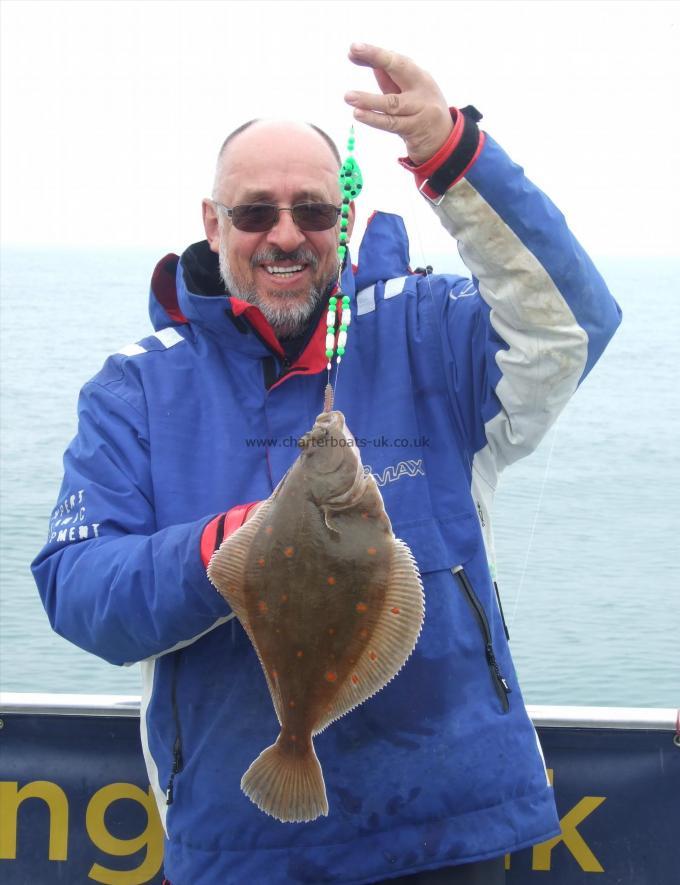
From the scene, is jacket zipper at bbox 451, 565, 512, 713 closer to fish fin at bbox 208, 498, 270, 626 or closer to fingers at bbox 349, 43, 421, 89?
fish fin at bbox 208, 498, 270, 626

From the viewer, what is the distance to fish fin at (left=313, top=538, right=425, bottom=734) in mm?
2250

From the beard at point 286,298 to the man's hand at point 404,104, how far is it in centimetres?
51

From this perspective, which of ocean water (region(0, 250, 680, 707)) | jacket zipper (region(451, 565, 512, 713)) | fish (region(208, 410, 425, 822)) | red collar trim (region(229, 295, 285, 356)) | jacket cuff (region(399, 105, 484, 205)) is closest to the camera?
fish (region(208, 410, 425, 822))

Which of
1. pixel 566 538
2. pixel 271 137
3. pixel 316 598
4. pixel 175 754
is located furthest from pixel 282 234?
pixel 566 538

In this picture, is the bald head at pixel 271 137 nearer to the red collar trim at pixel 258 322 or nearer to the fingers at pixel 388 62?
the red collar trim at pixel 258 322

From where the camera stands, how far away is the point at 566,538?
11375 millimetres

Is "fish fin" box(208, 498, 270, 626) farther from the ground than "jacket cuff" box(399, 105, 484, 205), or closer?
closer

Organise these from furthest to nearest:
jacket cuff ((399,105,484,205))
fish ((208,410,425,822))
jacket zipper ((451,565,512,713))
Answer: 1. jacket zipper ((451,565,512,713))
2. jacket cuff ((399,105,484,205))
3. fish ((208,410,425,822))

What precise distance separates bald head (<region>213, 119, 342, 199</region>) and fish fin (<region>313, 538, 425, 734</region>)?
1165mm

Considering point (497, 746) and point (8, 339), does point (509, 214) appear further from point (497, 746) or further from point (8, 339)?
point (8, 339)

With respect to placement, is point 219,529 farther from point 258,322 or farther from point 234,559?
point 258,322

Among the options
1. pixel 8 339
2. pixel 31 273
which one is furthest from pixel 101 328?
pixel 31 273

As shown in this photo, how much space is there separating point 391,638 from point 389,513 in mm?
398

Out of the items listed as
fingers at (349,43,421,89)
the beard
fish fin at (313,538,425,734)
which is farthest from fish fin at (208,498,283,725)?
fingers at (349,43,421,89)
